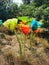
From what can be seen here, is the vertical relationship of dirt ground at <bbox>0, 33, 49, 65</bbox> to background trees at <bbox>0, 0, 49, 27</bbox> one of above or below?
above

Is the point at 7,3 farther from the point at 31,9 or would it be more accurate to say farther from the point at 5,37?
the point at 5,37

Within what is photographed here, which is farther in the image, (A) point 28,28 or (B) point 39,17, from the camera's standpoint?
(B) point 39,17

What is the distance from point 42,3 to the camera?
9.67 meters

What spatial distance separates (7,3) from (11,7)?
24 centimetres

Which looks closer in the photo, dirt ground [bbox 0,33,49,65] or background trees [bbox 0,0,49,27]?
dirt ground [bbox 0,33,49,65]

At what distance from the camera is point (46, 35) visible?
24.7 feet

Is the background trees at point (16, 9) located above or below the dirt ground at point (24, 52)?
below

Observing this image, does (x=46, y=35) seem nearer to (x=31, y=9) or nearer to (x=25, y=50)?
(x=25, y=50)

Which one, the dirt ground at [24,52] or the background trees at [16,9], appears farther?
the background trees at [16,9]

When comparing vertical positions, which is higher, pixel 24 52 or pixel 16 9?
pixel 24 52

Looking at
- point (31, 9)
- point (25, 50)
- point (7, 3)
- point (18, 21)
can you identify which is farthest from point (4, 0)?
point (25, 50)

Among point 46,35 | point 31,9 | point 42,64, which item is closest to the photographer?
point 42,64

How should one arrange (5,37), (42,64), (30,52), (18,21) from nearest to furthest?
(42,64) → (30,52) → (5,37) → (18,21)

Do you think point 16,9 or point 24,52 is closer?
point 24,52
